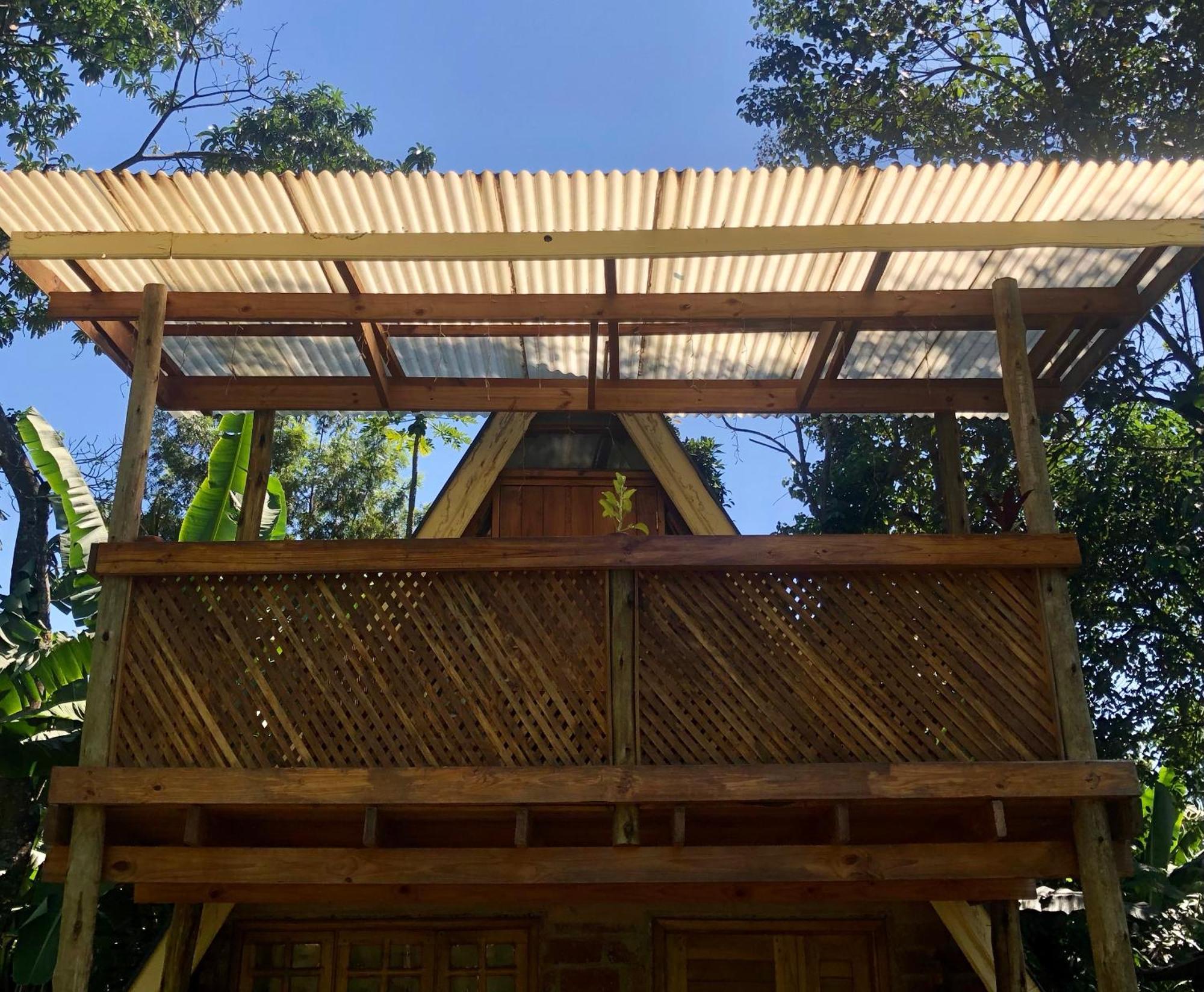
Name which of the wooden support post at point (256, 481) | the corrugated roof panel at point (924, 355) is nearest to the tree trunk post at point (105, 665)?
the wooden support post at point (256, 481)

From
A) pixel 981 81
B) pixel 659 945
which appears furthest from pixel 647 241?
pixel 981 81

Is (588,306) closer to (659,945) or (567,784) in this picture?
(567,784)

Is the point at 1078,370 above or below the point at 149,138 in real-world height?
below

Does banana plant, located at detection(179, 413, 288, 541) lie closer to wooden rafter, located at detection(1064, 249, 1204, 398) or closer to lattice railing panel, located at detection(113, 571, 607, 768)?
lattice railing panel, located at detection(113, 571, 607, 768)

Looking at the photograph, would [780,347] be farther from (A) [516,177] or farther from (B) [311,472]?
(B) [311,472]

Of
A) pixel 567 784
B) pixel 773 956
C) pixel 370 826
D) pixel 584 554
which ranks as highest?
pixel 584 554

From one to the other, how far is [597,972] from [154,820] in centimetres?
298

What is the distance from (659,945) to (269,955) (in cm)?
240

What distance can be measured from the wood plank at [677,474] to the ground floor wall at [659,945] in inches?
105

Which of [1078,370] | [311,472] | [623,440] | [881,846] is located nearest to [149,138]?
[311,472]

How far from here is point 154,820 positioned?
18.0 ft

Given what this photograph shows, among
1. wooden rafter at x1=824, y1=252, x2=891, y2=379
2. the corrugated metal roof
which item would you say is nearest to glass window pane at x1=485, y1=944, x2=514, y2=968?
the corrugated metal roof

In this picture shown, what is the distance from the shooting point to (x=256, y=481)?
7297 millimetres

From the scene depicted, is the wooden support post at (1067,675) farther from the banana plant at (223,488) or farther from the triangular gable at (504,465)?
the banana plant at (223,488)
